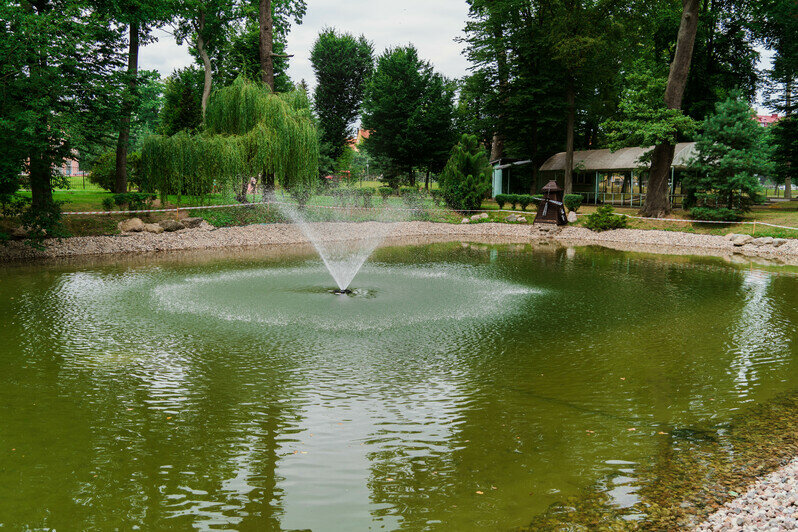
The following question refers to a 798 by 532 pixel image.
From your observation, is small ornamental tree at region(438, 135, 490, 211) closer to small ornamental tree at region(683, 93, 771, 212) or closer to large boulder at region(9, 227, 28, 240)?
small ornamental tree at region(683, 93, 771, 212)

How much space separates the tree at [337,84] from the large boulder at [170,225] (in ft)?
104

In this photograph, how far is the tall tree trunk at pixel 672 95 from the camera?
26.8 m

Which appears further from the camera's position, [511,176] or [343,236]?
[511,176]

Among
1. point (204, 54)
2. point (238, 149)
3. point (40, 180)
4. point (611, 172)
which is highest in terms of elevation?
point (204, 54)

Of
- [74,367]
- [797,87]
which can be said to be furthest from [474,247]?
[797,87]

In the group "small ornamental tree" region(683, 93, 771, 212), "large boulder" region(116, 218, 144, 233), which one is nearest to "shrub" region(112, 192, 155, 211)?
"large boulder" region(116, 218, 144, 233)

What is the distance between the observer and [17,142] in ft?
53.2

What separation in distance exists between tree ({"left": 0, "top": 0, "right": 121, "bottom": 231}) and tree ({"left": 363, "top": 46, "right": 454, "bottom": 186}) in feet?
92.8

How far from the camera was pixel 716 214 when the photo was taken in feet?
Result: 86.9

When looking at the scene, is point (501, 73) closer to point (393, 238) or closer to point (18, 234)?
point (393, 238)

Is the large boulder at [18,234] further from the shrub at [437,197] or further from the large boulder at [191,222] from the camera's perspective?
the shrub at [437,197]

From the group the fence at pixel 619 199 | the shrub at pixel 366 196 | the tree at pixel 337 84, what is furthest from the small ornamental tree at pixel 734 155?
the tree at pixel 337 84

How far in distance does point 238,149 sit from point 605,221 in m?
17.8

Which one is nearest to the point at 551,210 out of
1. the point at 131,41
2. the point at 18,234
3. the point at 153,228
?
the point at 153,228
